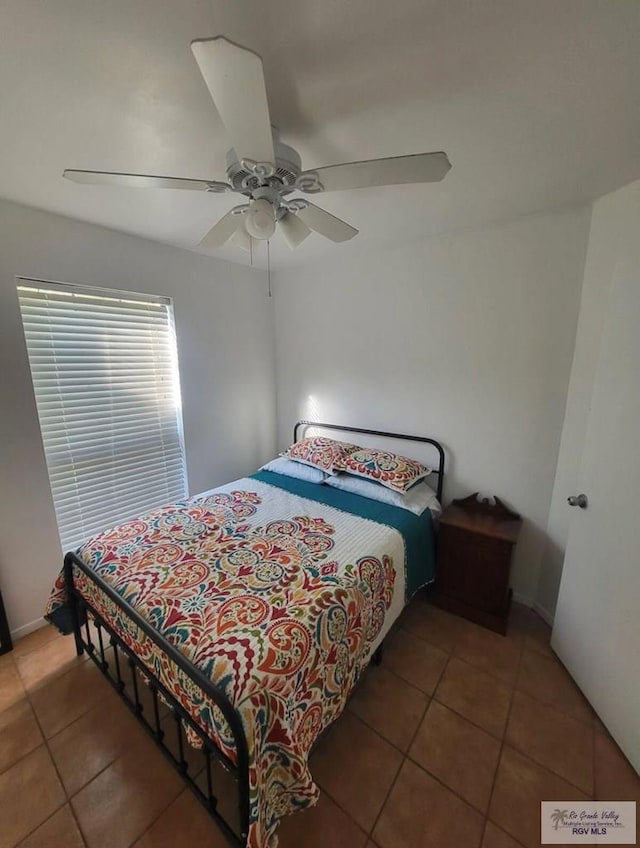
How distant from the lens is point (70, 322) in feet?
6.72

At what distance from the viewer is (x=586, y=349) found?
5.92 ft

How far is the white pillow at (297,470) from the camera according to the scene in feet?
8.42

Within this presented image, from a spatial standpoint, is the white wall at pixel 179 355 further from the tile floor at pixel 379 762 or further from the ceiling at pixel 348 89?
the tile floor at pixel 379 762

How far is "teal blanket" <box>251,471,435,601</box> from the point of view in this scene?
1.94 meters

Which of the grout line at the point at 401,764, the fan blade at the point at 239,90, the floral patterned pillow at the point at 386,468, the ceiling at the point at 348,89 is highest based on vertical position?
the ceiling at the point at 348,89

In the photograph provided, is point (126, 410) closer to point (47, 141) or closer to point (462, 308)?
point (47, 141)

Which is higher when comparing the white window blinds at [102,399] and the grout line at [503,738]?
the white window blinds at [102,399]

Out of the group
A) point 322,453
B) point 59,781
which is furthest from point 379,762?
point 322,453

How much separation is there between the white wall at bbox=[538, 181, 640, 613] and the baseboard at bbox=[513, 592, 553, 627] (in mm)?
38

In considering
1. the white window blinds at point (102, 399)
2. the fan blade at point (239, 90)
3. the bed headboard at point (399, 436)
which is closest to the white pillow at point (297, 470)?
the bed headboard at point (399, 436)

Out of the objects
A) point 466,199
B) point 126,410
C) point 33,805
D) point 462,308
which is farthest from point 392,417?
point 33,805

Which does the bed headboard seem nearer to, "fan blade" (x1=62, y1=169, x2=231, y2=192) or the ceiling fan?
the ceiling fan

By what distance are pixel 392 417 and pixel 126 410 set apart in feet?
6.66

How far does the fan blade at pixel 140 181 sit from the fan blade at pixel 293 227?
11.2 inches
